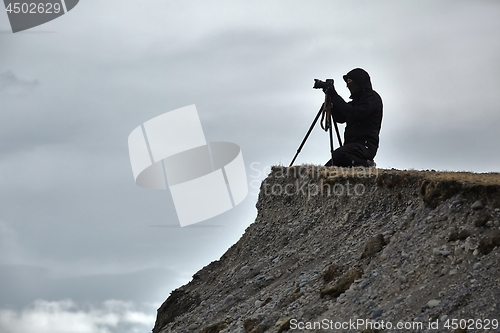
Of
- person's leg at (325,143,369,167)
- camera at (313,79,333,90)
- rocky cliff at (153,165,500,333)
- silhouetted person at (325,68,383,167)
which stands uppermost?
camera at (313,79,333,90)

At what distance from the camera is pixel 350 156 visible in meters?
24.0

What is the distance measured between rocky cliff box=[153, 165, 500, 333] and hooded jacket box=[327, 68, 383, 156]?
202 cm

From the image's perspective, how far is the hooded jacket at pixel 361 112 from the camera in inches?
954

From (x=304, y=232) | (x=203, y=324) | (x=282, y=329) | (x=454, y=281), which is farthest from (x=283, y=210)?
(x=454, y=281)

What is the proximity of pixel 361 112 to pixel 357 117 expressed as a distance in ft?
0.70

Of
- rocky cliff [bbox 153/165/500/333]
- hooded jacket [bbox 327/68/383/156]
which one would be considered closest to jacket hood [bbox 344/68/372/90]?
hooded jacket [bbox 327/68/383/156]

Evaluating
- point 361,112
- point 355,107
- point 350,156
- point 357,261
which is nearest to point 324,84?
point 355,107

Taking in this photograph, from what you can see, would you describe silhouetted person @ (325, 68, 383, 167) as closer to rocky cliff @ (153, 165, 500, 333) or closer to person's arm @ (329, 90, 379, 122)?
person's arm @ (329, 90, 379, 122)

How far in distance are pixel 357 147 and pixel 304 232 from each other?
133 inches

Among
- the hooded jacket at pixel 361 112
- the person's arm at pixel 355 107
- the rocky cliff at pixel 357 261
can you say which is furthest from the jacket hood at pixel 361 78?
the rocky cliff at pixel 357 261

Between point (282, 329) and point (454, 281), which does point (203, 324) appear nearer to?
point (282, 329)

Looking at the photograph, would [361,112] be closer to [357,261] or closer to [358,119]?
[358,119]

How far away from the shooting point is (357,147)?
24.2 metres

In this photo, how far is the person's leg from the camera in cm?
2403
